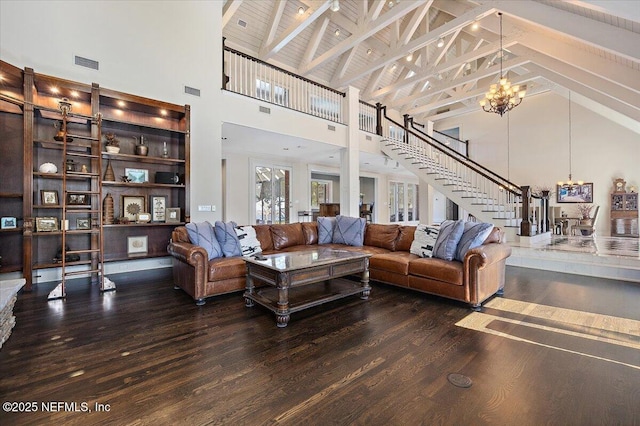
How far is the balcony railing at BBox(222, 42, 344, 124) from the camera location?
5766 millimetres

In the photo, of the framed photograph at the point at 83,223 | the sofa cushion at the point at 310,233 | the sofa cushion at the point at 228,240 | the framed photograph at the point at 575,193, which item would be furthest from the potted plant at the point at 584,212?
the framed photograph at the point at 83,223

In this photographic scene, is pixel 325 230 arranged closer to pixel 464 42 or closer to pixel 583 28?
pixel 583 28

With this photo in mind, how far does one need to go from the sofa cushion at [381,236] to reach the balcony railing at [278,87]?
317cm

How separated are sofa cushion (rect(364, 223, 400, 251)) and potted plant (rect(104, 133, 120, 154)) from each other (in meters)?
4.15

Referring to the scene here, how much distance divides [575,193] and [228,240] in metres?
11.4

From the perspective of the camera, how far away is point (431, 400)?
1.63m

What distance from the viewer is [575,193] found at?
9.62 meters

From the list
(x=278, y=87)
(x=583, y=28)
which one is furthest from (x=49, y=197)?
(x=583, y=28)

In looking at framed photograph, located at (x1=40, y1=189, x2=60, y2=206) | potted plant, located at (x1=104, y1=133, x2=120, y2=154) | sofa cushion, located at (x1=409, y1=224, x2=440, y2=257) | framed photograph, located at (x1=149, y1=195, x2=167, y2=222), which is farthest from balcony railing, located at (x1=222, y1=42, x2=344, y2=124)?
sofa cushion, located at (x1=409, y1=224, x2=440, y2=257)

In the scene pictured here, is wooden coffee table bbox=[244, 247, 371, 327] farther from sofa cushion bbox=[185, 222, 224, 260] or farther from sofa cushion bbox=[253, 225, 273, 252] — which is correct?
sofa cushion bbox=[253, 225, 273, 252]

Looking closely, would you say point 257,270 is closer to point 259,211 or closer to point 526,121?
point 259,211

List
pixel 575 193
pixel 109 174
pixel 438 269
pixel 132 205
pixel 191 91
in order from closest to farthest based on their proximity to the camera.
Result: pixel 438 269, pixel 109 174, pixel 132 205, pixel 191 91, pixel 575 193

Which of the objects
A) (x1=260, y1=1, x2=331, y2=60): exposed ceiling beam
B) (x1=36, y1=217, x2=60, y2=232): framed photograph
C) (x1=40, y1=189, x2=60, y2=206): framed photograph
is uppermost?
(x1=260, y1=1, x2=331, y2=60): exposed ceiling beam

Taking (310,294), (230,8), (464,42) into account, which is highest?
(464,42)
